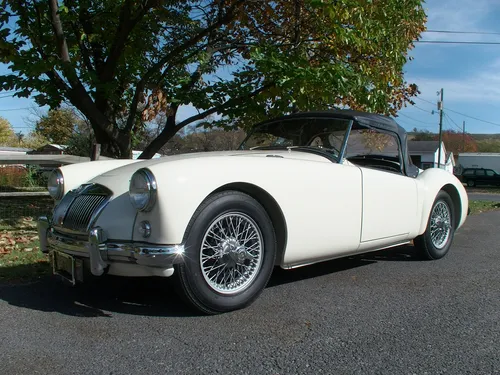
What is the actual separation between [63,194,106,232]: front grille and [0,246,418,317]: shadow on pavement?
596 mm

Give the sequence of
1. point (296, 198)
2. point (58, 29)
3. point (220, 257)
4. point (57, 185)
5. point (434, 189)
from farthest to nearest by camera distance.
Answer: point (58, 29), point (434, 189), point (57, 185), point (296, 198), point (220, 257)

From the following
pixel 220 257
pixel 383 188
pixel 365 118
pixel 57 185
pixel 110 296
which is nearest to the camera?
pixel 220 257

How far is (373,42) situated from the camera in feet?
28.7

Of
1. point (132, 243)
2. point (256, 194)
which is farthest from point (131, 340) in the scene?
point (256, 194)

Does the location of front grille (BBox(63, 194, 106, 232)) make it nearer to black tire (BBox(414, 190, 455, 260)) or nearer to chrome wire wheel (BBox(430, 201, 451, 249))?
black tire (BBox(414, 190, 455, 260))

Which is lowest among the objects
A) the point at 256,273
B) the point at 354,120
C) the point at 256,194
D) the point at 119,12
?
the point at 256,273

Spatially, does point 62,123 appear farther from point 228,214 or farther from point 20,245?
point 228,214

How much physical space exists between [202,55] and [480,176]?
36.8 metres

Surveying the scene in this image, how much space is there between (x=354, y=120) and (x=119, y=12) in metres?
6.44

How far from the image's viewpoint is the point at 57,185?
4027 mm

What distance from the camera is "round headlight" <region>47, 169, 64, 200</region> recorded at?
401 cm

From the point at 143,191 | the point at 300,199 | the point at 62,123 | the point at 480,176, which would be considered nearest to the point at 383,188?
the point at 300,199

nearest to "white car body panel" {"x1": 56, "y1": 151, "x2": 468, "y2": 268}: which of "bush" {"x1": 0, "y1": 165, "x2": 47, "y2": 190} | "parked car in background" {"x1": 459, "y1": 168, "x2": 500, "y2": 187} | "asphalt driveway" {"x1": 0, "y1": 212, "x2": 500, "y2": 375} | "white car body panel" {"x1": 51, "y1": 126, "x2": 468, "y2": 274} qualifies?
"white car body panel" {"x1": 51, "y1": 126, "x2": 468, "y2": 274}

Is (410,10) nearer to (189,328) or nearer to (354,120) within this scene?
(354,120)
